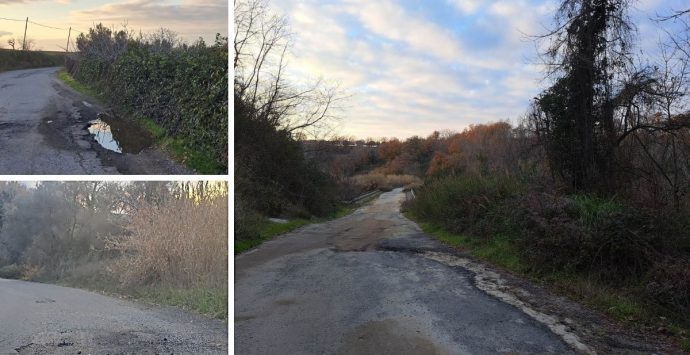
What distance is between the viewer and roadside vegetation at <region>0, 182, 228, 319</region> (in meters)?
2.02

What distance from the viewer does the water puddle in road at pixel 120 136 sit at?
2.73 metres

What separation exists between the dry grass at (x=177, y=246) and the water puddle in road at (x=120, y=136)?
629mm

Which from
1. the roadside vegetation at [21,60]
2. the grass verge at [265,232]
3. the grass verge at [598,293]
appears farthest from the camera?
the grass verge at [265,232]

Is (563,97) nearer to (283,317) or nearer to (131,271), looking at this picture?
(283,317)

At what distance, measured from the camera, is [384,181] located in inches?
2621

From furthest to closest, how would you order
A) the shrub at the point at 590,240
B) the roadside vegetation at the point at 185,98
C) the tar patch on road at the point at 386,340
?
1. the shrub at the point at 590,240
2. the tar patch on road at the point at 386,340
3. the roadside vegetation at the point at 185,98

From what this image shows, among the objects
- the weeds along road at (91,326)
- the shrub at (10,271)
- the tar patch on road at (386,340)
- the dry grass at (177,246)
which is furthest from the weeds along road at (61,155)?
the tar patch on road at (386,340)

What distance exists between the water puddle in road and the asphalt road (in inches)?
108

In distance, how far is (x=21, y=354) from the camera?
7.59ft

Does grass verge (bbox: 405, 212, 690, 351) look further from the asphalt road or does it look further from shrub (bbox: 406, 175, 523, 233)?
shrub (bbox: 406, 175, 523, 233)

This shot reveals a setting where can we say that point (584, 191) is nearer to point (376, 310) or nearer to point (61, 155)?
point (376, 310)

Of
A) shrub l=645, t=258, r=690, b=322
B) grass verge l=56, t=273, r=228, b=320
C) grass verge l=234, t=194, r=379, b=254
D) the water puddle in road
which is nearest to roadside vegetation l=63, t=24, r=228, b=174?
the water puddle in road

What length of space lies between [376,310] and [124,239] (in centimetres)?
534

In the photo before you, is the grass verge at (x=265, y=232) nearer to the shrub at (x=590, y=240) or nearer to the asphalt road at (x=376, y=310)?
the asphalt road at (x=376, y=310)
